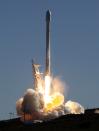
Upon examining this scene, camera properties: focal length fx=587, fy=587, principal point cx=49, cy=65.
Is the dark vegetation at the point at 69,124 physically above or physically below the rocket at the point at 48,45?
below

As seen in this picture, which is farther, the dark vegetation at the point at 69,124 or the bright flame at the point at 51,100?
the bright flame at the point at 51,100

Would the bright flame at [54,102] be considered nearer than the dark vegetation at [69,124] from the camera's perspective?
No

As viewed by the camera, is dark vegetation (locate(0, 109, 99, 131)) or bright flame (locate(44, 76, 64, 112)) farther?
bright flame (locate(44, 76, 64, 112))

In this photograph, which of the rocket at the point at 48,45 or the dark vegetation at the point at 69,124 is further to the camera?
the rocket at the point at 48,45

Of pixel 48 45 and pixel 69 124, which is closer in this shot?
pixel 69 124

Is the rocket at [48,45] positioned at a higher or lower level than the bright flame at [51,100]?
higher

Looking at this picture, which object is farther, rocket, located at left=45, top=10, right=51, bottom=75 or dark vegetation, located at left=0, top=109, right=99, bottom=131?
rocket, located at left=45, top=10, right=51, bottom=75

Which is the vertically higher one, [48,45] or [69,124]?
[48,45]

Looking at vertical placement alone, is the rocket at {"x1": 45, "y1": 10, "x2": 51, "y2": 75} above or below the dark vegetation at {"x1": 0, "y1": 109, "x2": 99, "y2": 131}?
above

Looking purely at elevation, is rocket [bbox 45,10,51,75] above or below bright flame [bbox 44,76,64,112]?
above

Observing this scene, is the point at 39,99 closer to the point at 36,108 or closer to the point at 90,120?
the point at 36,108

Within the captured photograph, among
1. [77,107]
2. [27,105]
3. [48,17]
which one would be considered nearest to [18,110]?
[27,105]

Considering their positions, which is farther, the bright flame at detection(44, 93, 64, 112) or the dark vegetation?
the bright flame at detection(44, 93, 64, 112)

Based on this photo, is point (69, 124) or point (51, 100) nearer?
point (69, 124)
